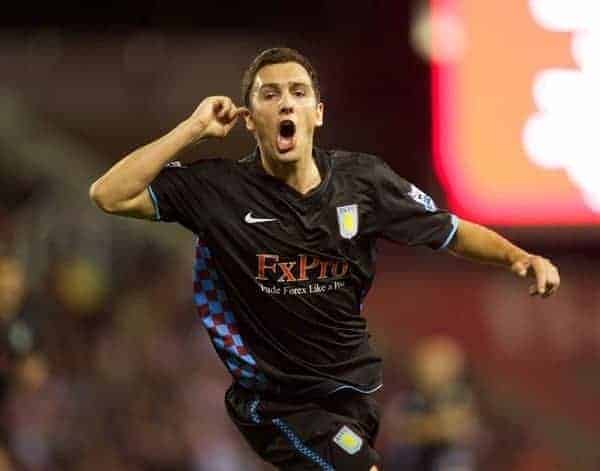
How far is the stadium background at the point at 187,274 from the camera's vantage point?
9.95 m

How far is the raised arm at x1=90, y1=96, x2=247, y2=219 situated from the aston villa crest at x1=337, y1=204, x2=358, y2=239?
21.5 inches

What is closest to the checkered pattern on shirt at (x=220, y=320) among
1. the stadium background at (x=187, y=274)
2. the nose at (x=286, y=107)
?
the nose at (x=286, y=107)

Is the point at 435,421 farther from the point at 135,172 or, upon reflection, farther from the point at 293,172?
the point at 135,172

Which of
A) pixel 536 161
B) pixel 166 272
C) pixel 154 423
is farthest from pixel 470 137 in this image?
pixel 154 423

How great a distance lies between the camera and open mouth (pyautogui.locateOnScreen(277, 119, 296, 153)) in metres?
5.16

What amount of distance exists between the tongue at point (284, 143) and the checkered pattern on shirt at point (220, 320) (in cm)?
43

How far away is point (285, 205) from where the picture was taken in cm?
521

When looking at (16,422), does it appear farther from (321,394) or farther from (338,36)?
Answer: (338,36)

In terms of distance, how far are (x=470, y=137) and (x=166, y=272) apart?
9.24 feet

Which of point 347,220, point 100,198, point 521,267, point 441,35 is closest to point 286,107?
point 347,220

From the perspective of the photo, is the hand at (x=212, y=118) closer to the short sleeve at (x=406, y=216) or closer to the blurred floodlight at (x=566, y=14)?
the short sleeve at (x=406, y=216)

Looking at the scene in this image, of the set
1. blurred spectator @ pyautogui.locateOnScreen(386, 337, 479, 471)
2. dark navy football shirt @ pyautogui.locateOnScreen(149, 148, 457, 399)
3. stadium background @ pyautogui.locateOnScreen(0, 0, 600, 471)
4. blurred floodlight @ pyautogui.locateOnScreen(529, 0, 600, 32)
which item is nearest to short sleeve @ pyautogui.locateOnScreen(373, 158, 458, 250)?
dark navy football shirt @ pyautogui.locateOnScreen(149, 148, 457, 399)

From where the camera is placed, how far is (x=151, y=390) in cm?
1020

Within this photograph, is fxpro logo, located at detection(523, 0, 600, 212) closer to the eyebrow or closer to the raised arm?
the eyebrow
